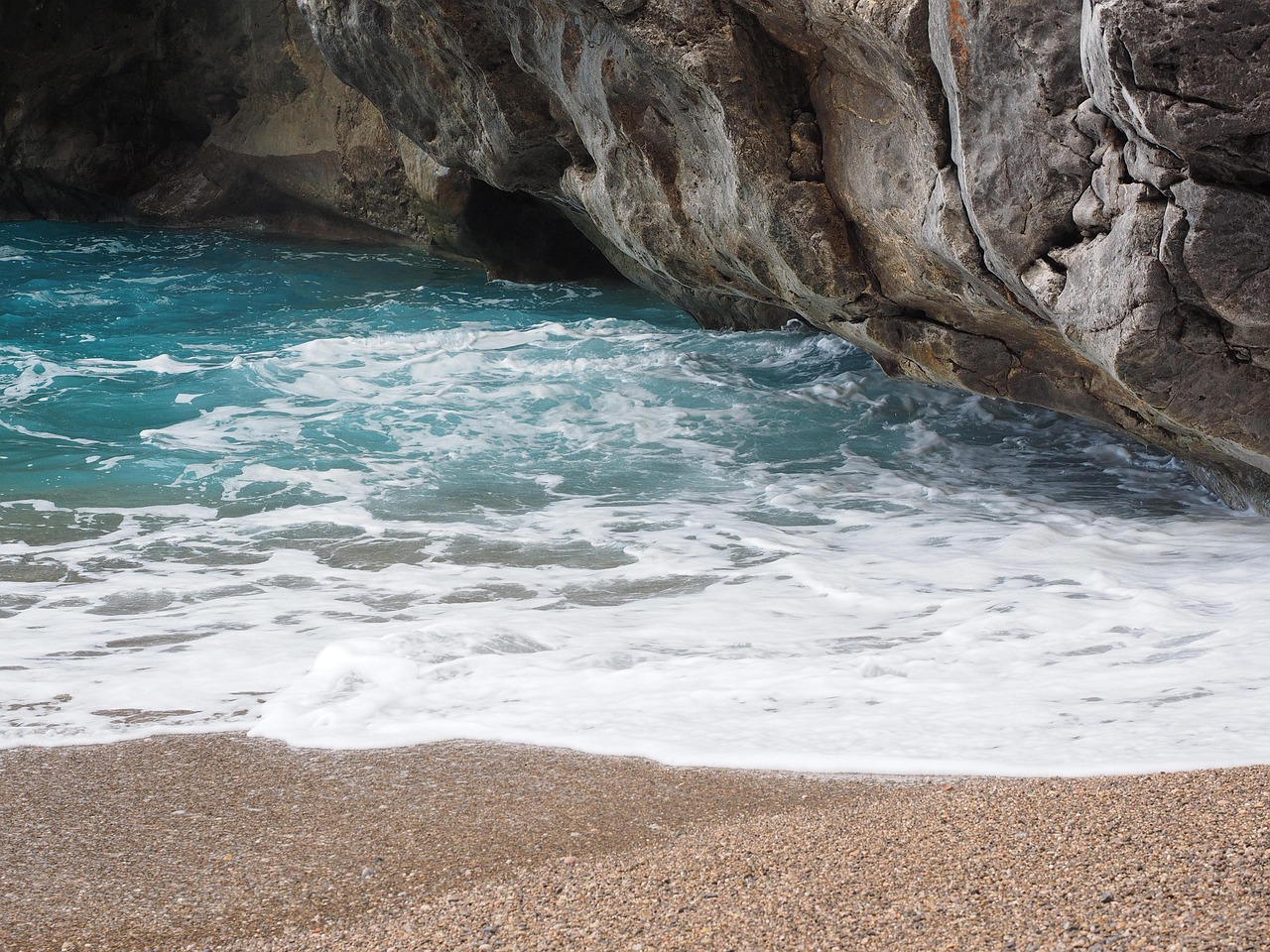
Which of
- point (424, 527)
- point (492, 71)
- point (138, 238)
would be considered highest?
point (492, 71)

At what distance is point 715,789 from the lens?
2684 millimetres

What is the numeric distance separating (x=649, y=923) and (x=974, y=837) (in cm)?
68

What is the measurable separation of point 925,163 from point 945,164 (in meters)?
0.18

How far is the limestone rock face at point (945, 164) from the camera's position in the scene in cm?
347

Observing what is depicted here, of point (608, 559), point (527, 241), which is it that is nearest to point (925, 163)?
point (608, 559)

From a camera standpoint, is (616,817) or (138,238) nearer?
(616,817)

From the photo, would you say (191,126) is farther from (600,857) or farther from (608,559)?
(600,857)

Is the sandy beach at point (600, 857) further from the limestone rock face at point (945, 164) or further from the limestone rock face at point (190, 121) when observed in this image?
the limestone rock face at point (190, 121)

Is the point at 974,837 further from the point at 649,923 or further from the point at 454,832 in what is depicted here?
the point at 454,832

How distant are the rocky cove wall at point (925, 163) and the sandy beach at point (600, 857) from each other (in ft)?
6.24

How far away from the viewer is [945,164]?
4586 millimetres

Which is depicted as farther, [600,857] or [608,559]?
[608,559]

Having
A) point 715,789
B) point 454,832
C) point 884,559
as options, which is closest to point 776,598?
point 884,559

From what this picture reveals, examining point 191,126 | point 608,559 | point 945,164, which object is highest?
point 191,126
